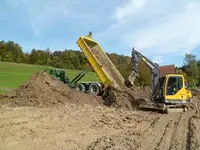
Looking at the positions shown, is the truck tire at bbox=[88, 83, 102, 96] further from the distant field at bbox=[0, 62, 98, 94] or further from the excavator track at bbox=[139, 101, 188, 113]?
the excavator track at bbox=[139, 101, 188, 113]

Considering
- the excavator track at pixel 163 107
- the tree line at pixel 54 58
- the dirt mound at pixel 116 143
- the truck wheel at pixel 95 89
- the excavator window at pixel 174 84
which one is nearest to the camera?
the dirt mound at pixel 116 143

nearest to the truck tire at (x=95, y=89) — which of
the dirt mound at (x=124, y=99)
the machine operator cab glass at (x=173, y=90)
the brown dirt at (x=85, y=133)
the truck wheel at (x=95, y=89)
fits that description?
the truck wheel at (x=95, y=89)

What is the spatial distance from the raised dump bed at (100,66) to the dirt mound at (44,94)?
1.61m

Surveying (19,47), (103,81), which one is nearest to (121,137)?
(103,81)

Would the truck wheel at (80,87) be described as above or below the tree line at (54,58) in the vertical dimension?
below

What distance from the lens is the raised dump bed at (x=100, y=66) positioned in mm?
18750

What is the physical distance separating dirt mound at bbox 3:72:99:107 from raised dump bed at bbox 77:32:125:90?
1609mm

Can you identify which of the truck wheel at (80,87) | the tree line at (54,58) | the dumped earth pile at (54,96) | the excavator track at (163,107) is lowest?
the excavator track at (163,107)

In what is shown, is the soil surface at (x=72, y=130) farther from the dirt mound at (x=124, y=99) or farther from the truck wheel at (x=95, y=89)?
the truck wheel at (x=95, y=89)

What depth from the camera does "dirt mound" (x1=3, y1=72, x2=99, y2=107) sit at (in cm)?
1495

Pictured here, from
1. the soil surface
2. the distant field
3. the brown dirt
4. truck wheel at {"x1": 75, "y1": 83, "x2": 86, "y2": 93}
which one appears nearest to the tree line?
the distant field

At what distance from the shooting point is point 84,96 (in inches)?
709

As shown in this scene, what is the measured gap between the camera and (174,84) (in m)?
16.7

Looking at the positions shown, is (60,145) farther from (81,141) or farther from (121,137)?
(121,137)
